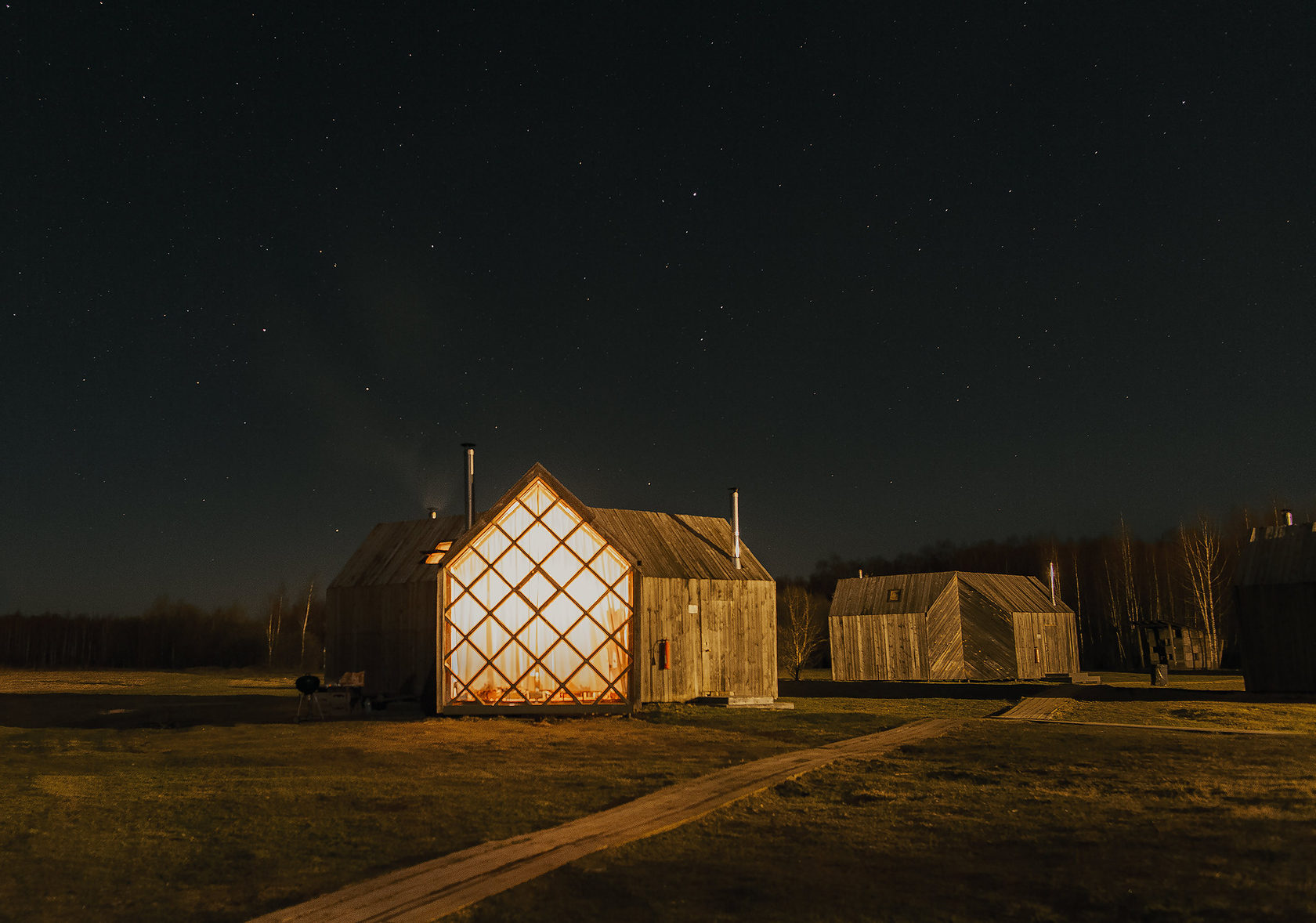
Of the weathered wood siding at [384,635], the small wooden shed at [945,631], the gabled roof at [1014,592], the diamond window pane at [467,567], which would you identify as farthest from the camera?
the gabled roof at [1014,592]

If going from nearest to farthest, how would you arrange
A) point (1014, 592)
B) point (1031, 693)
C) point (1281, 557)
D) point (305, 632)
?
point (1281, 557) < point (1031, 693) < point (1014, 592) < point (305, 632)

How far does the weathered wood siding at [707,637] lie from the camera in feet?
83.6

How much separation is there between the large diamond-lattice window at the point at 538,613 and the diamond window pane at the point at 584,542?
0.02m

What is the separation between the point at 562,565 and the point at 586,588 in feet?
2.69

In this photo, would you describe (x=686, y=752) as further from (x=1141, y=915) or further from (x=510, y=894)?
(x=1141, y=915)

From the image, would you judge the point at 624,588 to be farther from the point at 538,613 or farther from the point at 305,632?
the point at 305,632

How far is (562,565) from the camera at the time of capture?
892 inches

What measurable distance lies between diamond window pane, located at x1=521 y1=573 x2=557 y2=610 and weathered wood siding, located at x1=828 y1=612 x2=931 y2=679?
91.5 feet

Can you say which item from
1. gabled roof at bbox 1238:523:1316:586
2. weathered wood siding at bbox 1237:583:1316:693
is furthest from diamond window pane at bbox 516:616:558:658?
gabled roof at bbox 1238:523:1316:586

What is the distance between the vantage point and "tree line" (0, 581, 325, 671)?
83.2 meters

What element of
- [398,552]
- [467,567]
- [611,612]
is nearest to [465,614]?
[467,567]

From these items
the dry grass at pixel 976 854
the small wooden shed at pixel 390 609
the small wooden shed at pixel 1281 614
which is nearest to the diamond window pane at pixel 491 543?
the small wooden shed at pixel 390 609

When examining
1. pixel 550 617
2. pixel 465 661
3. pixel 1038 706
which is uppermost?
pixel 550 617

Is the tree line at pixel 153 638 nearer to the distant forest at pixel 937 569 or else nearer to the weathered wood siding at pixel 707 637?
the distant forest at pixel 937 569
